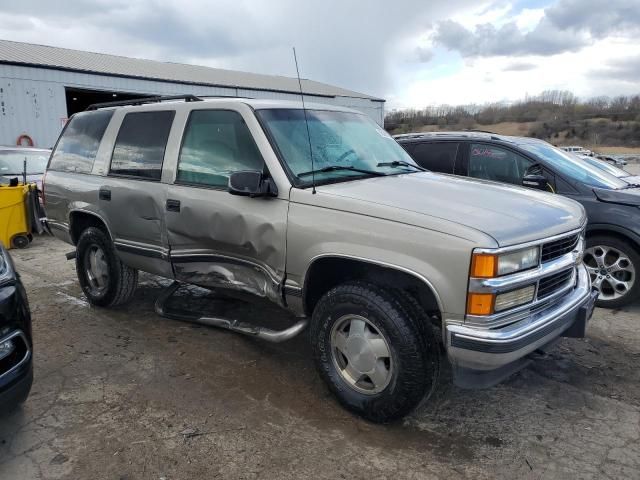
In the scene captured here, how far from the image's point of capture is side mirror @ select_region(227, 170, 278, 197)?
131 inches

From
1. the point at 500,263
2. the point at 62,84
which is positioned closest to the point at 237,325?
the point at 500,263

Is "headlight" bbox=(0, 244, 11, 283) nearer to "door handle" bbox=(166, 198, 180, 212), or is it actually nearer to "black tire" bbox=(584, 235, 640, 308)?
"door handle" bbox=(166, 198, 180, 212)

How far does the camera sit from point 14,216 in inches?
317

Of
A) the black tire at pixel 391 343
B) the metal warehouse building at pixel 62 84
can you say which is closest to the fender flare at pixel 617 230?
the black tire at pixel 391 343

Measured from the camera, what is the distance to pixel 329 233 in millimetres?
3133

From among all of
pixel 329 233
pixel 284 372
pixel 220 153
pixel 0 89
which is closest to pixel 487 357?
pixel 329 233

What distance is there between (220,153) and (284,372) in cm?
173

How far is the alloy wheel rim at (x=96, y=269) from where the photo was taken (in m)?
5.05

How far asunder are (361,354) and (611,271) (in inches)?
138

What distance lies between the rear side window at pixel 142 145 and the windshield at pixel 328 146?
1072mm

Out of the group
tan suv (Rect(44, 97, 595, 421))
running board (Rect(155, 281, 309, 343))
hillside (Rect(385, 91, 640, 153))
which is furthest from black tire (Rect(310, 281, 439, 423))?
hillside (Rect(385, 91, 640, 153))

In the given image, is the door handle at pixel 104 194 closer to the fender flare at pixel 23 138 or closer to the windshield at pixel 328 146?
the windshield at pixel 328 146

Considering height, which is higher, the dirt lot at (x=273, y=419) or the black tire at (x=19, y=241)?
the dirt lot at (x=273, y=419)

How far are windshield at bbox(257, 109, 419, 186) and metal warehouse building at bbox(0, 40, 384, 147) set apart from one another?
56.1 ft
